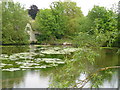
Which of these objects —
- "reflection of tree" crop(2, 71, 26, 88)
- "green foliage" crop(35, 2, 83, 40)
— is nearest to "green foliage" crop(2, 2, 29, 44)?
"green foliage" crop(35, 2, 83, 40)

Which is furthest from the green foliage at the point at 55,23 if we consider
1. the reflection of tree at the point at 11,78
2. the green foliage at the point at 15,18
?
the reflection of tree at the point at 11,78

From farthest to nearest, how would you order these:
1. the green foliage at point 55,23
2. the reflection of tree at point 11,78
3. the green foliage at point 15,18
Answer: the green foliage at point 55,23
the green foliage at point 15,18
the reflection of tree at point 11,78

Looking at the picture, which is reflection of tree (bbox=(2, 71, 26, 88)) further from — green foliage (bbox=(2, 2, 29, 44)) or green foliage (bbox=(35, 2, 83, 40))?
green foliage (bbox=(35, 2, 83, 40))

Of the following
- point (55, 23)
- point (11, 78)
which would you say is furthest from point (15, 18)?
point (11, 78)

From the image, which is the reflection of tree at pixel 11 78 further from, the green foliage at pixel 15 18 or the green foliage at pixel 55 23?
the green foliage at pixel 55 23

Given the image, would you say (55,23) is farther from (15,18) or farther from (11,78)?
(11,78)

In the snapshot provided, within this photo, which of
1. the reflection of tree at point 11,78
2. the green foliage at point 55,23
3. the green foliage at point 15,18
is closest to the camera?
the reflection of tree at point 11,78

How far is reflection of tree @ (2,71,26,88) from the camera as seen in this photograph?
4827mm

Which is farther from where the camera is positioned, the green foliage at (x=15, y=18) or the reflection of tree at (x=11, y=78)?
the green foliage at (x=15, y=18)

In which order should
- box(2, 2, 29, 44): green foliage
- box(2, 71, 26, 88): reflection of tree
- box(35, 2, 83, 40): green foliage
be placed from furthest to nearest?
box(35, 2, 83, 40): green foliage
box(2, 2, 29, 44): green foliage
box(2, 71, 26, 88): reflection of tree

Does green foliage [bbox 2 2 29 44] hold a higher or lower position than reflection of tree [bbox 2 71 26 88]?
higher

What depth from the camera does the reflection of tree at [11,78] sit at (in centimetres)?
483

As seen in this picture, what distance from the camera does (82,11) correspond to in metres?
31.0

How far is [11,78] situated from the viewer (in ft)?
17.9
